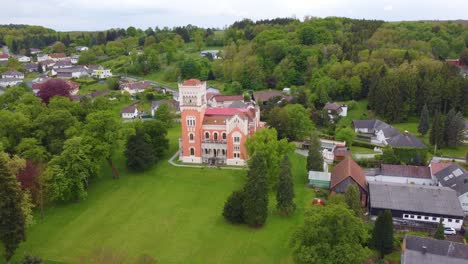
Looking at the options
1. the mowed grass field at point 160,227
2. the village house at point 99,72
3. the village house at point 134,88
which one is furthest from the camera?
the village house at point 99,72

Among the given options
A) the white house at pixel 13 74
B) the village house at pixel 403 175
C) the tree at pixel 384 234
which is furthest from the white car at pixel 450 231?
the white house at pixel 13 74

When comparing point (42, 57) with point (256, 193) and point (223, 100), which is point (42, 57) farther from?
point (256, 193)

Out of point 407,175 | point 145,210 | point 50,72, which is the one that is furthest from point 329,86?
point 50,72

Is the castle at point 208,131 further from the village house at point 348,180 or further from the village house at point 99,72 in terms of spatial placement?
the village house at point 99,72

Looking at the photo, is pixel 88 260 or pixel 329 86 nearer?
pixel 88 260

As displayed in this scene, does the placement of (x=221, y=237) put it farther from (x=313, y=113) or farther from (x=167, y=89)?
(x=167, y=89)
